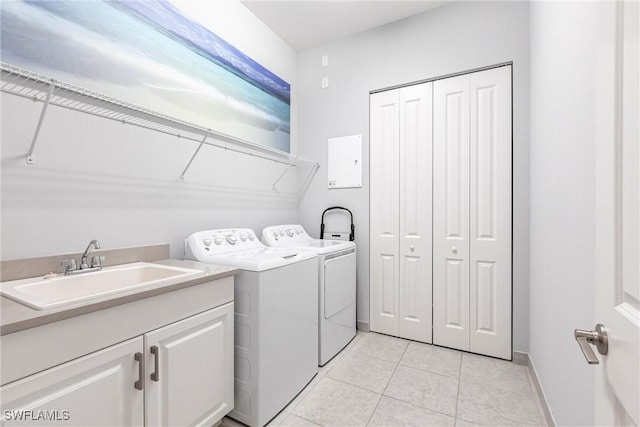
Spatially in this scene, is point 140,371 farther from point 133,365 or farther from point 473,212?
point 473,212

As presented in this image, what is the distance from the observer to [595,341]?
59 cm

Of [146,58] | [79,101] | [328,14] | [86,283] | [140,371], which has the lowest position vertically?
[140,371]

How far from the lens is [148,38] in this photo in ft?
5.64

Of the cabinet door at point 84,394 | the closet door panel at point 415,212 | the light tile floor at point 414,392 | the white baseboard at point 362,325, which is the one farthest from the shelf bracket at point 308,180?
the cabinet door at point 84,394

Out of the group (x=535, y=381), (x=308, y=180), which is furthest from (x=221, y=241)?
(x=535, y=381)

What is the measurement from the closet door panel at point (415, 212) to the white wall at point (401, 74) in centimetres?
28

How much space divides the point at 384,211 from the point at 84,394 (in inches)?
92.3

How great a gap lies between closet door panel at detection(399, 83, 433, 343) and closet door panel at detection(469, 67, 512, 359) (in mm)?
346

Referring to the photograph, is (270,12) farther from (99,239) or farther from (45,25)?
(99,239)

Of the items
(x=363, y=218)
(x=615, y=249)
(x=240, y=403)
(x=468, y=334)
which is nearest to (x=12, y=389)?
(x=240, y=403)

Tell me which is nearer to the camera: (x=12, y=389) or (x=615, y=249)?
(x=615, y=249)

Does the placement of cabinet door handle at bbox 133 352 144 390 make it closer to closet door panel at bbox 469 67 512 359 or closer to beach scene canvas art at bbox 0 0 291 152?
beach scene canvas art at bbox 0 0 291 152

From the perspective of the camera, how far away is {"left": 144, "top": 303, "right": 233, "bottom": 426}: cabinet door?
112cm

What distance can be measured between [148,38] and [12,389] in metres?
1.84
